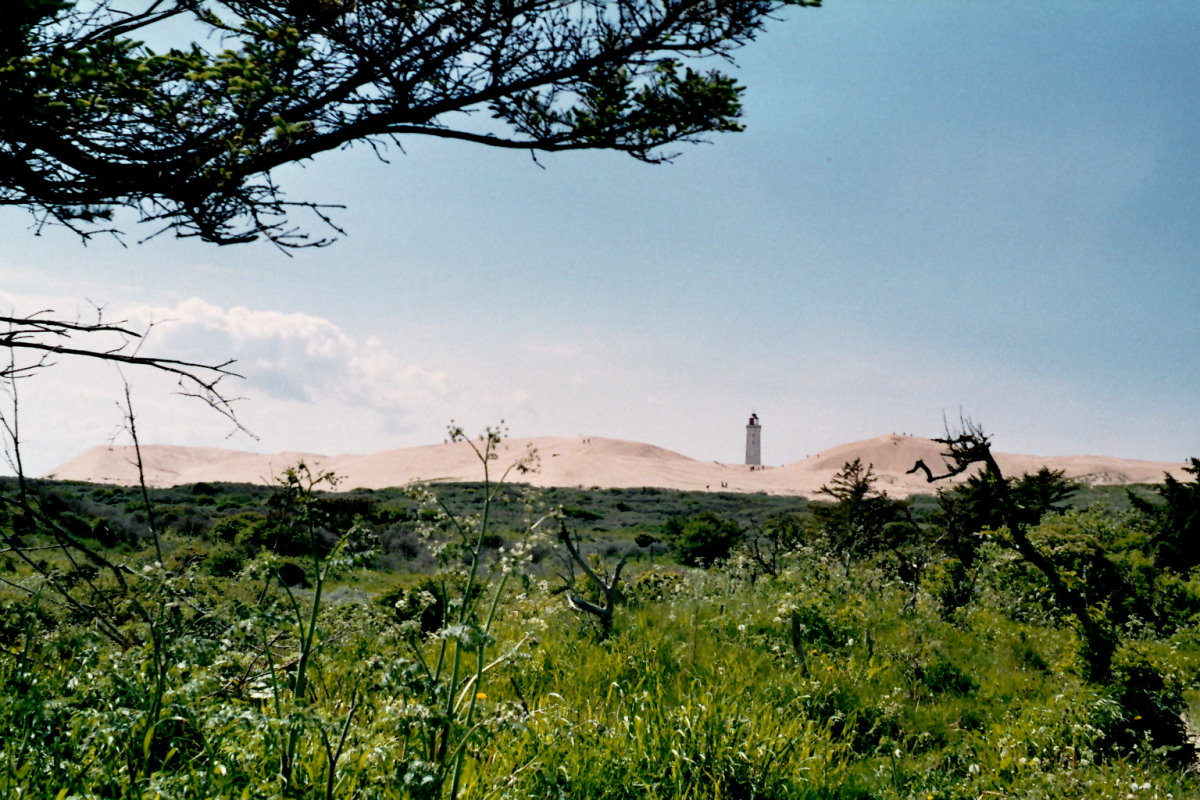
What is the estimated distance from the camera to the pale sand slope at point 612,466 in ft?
192

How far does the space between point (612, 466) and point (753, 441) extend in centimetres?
1577

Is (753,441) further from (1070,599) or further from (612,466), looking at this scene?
(1070,599)

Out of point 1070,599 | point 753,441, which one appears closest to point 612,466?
point 753,441

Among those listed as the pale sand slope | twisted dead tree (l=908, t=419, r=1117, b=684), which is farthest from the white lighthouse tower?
twisted dead tree (l=908, t=419, r=1117, b=684)

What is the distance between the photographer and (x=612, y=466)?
2672 inches

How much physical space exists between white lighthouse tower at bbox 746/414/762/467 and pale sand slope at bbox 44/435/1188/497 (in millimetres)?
1432

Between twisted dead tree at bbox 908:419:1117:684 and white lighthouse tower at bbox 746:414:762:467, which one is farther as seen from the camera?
white lighthouse tower at bbox 746:414:762:467

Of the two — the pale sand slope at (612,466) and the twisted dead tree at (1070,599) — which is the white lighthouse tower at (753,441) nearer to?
the pale sand slope at (612,466)

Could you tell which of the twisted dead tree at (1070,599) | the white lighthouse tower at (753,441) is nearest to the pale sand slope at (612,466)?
the white lighthouse tower at (753,441)

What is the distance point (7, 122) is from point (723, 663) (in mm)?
6030

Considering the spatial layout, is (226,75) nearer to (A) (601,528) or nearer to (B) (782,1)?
(B) (782,1)

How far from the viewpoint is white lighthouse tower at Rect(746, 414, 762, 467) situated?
7262 cm

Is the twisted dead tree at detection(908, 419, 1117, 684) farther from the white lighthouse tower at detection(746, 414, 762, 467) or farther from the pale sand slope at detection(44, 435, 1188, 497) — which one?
the white lighthouse tower at detection(746, 414, 762, 467)

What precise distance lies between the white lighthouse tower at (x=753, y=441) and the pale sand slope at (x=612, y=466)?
1432mm
